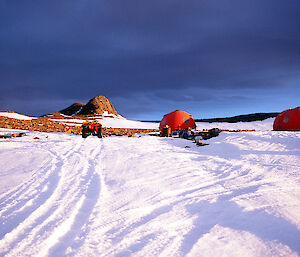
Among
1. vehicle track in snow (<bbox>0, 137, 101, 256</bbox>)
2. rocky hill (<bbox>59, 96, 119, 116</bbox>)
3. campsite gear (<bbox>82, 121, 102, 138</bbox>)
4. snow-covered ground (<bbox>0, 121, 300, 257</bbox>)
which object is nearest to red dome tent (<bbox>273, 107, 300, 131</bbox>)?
snow-covered ground (<bbox>0, 121, 300, 257</bbox>)

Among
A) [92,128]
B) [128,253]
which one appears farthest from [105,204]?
[92,128]

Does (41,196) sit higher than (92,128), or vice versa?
(92,128)

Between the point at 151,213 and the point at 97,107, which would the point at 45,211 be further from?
the point at 97,107

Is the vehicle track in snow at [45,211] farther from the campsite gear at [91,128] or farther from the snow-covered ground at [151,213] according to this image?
the campsite gear at [91,128]

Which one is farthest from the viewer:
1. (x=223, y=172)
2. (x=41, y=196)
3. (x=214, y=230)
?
(x=223, y=172)

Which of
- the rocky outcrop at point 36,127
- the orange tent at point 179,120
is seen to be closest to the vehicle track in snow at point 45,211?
the orange tent at point 179,120

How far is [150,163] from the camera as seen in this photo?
17.2 ft

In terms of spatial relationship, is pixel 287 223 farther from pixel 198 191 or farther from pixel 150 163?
pixel 150 163

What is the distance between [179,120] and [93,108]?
1391 inches

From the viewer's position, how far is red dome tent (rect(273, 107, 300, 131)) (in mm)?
13570

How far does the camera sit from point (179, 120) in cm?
1798

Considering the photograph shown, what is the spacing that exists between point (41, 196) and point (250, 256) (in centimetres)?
321

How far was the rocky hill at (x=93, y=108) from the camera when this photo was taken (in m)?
46.7

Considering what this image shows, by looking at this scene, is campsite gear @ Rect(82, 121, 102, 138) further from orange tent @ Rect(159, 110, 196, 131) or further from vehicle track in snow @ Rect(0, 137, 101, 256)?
vehicle track in snow @ Rect(0, 137, 101, 256)
